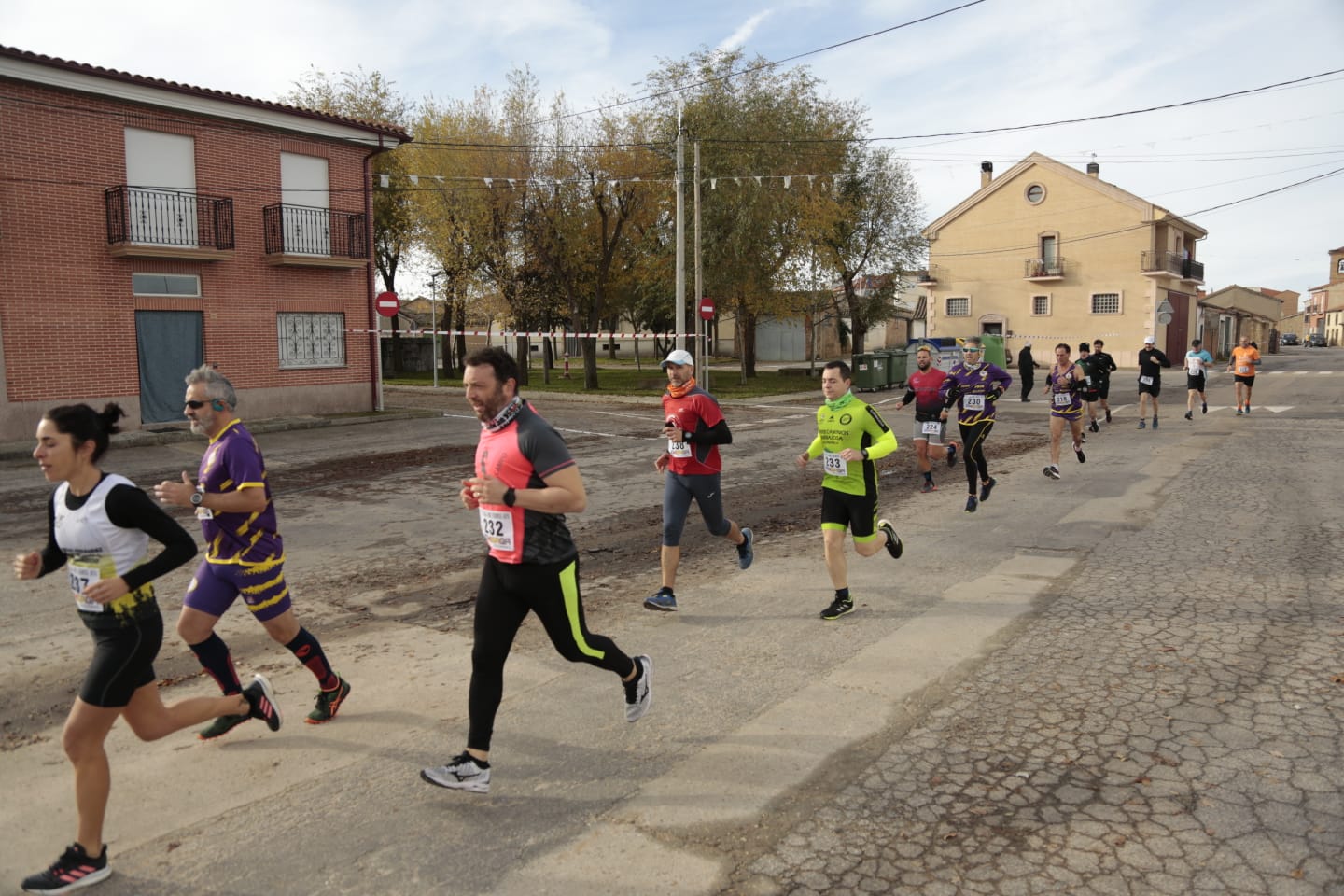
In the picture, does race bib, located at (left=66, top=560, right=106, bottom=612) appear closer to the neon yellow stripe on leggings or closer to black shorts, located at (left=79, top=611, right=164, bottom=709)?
black shorts, located at (left=79, top=611, right=164, bottom=709)

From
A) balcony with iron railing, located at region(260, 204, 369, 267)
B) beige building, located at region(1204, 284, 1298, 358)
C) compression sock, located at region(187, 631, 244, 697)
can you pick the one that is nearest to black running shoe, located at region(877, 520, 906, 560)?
compression sock, located at region(187, 631, 244, 697)

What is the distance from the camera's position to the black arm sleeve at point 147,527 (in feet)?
11.0

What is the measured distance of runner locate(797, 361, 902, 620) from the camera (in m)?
6.25

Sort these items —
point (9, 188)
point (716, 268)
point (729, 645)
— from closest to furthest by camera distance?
point (729, 645) → point (9, 188) → point (716, 268)

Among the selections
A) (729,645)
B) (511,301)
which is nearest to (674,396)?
(729,645)

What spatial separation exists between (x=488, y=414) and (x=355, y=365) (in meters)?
20.0

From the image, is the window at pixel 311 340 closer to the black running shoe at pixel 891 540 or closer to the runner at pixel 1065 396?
the runner at pixel 1065 396

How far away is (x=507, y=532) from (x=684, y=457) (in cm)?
294

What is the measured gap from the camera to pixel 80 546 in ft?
11.2

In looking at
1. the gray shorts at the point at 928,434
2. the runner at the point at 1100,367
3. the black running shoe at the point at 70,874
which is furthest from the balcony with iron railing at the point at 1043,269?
the black running shoe at the point at 70,874

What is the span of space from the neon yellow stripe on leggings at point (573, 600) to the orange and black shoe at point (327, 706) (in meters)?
1.37

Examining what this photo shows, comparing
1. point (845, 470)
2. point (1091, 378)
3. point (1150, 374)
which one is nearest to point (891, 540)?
point (845, 470)

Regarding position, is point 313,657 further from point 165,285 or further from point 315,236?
point 315,236

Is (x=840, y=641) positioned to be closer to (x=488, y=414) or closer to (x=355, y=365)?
(x=488, y=414)
